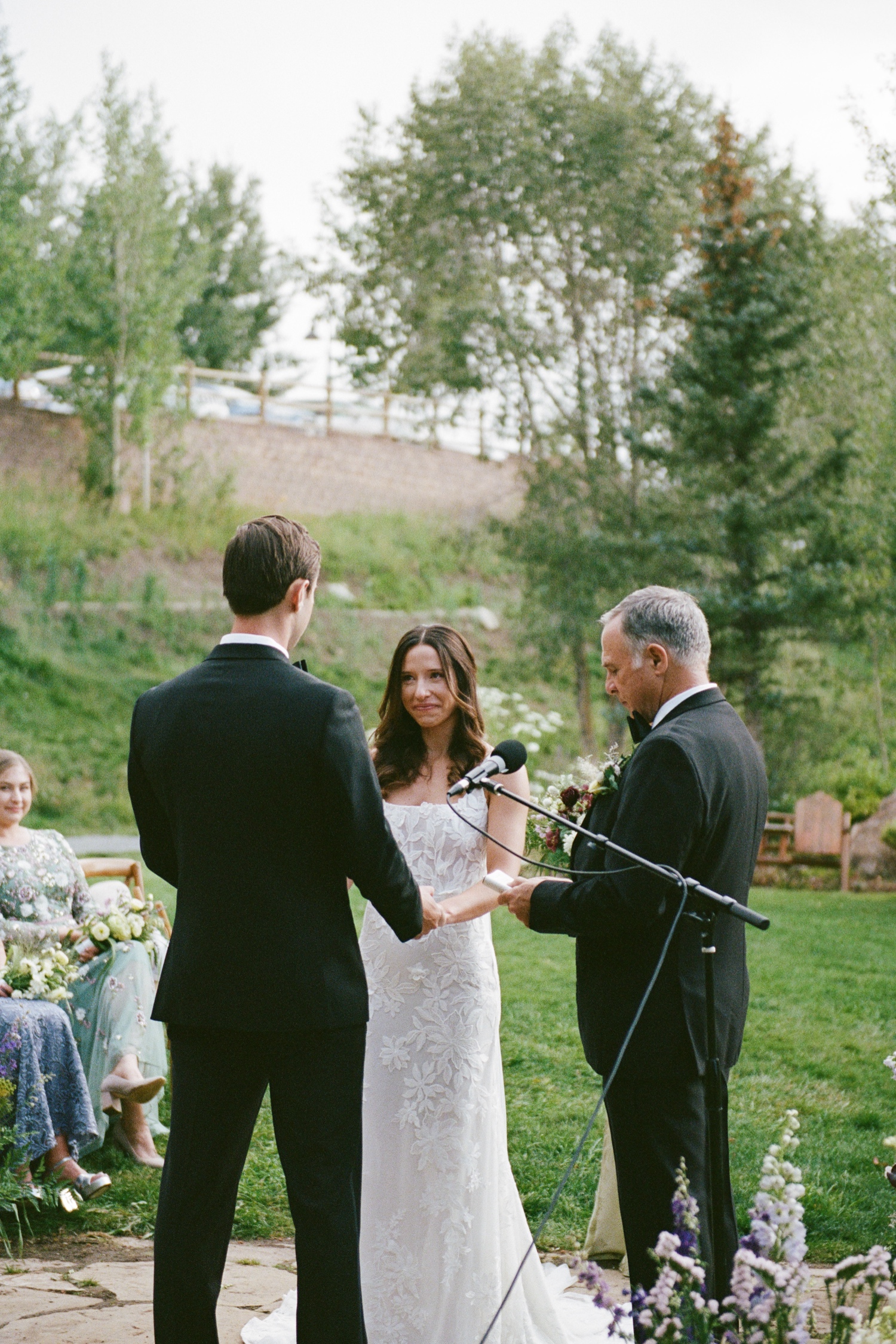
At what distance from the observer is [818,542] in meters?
15.3

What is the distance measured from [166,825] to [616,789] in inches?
43.9

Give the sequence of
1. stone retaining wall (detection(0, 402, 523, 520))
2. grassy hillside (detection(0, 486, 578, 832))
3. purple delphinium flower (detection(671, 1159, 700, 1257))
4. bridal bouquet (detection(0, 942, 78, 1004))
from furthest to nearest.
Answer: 1. stone retaining wall (detection(0, 402, 523, 520))
2. grassy hillside (detection(0, 486, 578, 832))
3. bridal bouquet (detection(0, 942, 78, 1004))
4. purple delphinium flower (detection(671, 1159, 700, 1257))

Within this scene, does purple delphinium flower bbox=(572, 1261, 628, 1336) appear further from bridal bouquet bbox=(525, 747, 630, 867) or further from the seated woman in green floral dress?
the seated woman in green floral dress

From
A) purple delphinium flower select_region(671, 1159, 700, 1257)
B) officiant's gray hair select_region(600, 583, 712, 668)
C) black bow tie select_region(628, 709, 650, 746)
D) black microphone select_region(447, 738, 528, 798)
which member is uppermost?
officiant's gray hair select_region(600, 583, 712, 668)

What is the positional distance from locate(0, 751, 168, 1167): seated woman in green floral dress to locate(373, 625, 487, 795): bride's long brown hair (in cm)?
213

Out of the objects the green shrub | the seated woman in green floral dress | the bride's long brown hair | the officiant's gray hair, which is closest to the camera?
the officiant's gray hair

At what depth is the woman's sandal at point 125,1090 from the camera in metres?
5.05

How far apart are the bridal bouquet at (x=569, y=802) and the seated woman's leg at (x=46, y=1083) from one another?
6.71 ft

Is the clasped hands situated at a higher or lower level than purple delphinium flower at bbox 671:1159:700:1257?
higher

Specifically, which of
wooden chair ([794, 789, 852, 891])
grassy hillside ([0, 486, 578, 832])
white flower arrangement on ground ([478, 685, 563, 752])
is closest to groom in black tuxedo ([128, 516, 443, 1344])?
white flower arrangement on ground ([478, 685, 563, 752])

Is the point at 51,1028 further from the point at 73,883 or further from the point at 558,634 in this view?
the point at 558,634

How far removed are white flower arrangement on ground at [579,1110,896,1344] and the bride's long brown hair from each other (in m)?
1.74

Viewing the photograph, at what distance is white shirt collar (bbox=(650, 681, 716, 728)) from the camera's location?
2.80 meters

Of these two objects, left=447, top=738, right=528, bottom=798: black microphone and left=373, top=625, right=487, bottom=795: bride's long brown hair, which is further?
left=373, top=625, right=487, bottom=795: bride's long brown hair
